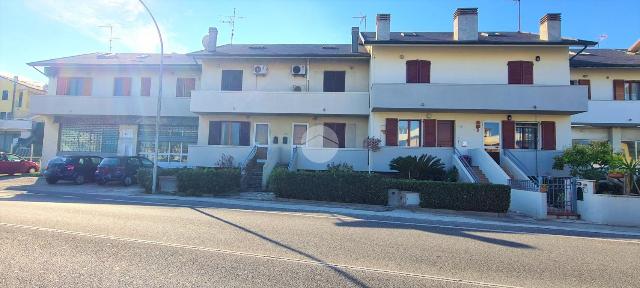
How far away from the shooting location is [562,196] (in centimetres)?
1440

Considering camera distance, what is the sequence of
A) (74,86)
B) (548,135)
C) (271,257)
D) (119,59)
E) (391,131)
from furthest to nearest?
(119,59), (74,86), (391,131), (548,135), (271,257)

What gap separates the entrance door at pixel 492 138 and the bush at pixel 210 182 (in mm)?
13052

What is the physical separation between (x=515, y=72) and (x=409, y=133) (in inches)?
257

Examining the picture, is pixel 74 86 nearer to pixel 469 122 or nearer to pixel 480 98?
pixel 469 122

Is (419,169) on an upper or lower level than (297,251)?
upper

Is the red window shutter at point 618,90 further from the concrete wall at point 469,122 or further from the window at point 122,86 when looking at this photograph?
the window at point 122,86

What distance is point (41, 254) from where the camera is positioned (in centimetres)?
610

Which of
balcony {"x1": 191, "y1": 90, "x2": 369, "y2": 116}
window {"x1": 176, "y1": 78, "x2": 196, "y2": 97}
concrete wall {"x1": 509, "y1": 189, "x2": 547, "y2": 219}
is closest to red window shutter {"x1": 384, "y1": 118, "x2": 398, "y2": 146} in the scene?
balcony {"x1": 191, "y1": 90, "x2": 369, "y2": 116}

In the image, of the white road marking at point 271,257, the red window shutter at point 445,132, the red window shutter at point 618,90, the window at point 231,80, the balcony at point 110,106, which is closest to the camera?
the white road marking at point 271,257

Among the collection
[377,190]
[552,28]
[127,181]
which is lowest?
[127,181]

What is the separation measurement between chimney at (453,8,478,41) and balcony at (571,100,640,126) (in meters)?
8.07

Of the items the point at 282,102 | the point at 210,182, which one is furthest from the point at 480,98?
the point at 210,182

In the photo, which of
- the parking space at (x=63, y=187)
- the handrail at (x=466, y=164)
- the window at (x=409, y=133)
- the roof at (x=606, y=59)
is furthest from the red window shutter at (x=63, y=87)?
the roof at (x=606, y=59)

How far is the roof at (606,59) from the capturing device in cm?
2216
